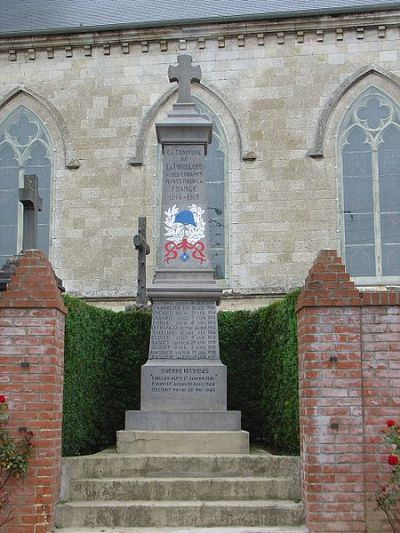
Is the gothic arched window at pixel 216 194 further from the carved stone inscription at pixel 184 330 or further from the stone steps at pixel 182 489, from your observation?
the stone steps at pixel 182 489

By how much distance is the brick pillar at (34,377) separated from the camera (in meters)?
6.19

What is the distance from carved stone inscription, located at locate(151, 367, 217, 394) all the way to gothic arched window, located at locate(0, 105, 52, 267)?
7854 mm

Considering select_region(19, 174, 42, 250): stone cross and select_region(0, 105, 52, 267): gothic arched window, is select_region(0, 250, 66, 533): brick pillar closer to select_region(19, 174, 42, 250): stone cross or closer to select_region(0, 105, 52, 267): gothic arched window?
select_region(19, 174, 42, 250): stone cross

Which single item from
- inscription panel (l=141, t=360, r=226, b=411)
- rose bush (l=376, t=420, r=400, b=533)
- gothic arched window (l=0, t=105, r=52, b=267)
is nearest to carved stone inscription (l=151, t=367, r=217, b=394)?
inscription panel (l=141, t=360, r=226, b=411)

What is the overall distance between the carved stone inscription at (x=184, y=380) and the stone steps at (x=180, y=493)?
120 cm

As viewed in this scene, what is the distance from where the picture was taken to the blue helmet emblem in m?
8.98

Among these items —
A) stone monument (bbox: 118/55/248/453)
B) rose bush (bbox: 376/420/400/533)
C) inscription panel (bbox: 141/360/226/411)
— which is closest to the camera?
rose bush (bbox: 376/420/400/533)

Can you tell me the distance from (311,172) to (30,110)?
6045 millimetres

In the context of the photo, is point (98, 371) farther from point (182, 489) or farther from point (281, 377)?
point (182, 489)

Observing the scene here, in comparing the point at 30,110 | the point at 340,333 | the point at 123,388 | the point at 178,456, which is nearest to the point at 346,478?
the point at 340,333

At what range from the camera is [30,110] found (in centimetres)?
1631

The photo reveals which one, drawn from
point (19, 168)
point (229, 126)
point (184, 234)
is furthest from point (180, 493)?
point (19, 168)

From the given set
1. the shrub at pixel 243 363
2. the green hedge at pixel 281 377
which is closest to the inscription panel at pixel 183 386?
the green hedge at pixel 281 377

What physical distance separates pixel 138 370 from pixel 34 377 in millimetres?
3682
